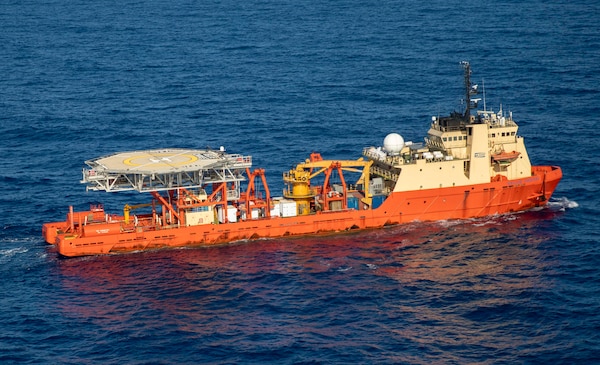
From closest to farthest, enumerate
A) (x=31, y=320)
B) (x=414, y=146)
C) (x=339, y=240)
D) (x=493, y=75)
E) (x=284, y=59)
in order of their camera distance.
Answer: (x=31, y=320), (x=339, y=240), (x=414, y=146), (x=493, y=75), (x=284, y=59)

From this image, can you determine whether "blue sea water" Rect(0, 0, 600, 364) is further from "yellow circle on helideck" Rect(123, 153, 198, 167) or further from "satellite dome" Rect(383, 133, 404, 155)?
"yellow circle on helideck" Rect(123, 153, 198, 167)

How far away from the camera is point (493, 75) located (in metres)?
158

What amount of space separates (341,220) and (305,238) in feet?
13.4

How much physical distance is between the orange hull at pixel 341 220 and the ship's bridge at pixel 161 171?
13.5 ft

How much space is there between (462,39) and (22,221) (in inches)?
3868

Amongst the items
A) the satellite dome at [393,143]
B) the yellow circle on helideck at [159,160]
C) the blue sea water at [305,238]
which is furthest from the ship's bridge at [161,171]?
the satellite dome at [393,143]

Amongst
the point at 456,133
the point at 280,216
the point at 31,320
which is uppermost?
the point at 456,133

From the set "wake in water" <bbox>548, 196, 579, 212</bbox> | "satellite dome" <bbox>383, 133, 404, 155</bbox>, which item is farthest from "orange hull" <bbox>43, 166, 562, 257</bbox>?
"satellite dome" <bbox>383, 133, 404, 155</bbox>

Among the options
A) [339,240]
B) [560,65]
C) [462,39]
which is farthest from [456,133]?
[462,39]

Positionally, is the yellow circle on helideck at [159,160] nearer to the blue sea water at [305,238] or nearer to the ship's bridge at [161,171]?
the ship's bridge at [161,171]

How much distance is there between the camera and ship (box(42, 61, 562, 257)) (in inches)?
3981

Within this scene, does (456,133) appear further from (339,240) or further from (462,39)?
(462,39)

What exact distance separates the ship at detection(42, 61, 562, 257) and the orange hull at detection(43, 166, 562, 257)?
4.0 inches

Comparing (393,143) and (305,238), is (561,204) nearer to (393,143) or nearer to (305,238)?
(393,143)
